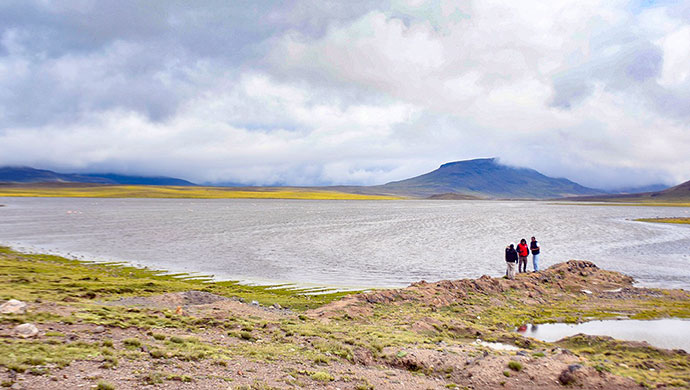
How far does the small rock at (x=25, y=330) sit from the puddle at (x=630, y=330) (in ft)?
64.1

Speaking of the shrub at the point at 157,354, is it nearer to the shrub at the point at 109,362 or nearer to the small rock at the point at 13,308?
the shrub at the point at 109,362

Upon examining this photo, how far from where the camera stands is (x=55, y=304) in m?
16.6

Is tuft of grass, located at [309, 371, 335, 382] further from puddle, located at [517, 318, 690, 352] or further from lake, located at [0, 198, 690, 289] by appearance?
lake, located at [0, 198, 690, 289]

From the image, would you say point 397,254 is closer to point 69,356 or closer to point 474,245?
point 474,245

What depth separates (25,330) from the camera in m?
12.3

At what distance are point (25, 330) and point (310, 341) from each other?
8.97 m

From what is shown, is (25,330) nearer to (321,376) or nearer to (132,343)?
(132,343)

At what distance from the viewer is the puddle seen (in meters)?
18.9

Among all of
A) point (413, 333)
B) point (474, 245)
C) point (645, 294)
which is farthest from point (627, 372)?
point (474, 245)

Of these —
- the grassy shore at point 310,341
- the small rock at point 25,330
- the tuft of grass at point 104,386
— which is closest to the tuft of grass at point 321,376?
the grassy shore at point 310,341

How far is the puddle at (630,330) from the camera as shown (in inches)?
745

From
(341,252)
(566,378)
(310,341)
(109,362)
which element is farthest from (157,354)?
(341,252)

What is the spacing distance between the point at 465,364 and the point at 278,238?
5151cm

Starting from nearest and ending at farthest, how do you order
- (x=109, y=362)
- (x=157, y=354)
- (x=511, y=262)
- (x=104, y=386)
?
(x=104, y=386) → (x=109, y=362) → (x=157, y=354) → (x=511, y=262)
